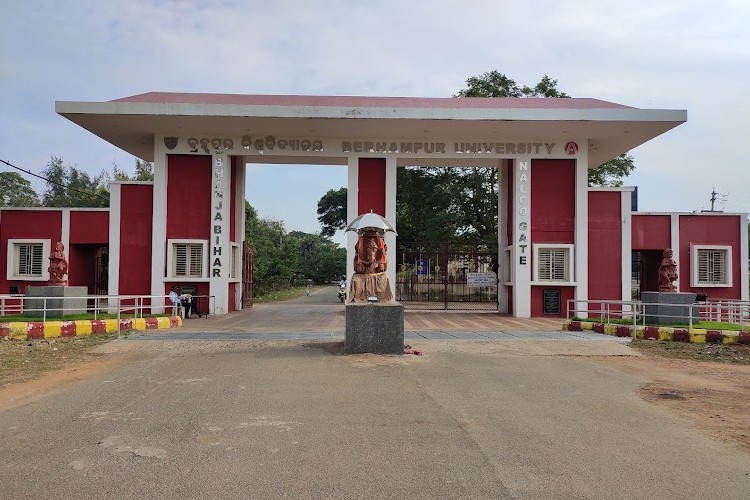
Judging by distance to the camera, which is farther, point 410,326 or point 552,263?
point 552,263

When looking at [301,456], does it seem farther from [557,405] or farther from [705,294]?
[705,294]

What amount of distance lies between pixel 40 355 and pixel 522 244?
15.4m

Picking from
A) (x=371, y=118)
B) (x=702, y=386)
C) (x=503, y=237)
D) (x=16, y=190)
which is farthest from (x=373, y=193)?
(x=16, y=190)

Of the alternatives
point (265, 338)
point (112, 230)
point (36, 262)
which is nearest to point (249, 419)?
point (265, 338)

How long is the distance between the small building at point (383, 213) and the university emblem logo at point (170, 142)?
71 mm

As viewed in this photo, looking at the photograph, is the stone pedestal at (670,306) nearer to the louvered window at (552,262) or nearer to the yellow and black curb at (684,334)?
the yellow and black curb at (684,334)

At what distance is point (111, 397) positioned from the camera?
23.8ft

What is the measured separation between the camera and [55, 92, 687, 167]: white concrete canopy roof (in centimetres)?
1905

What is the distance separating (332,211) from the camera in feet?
220

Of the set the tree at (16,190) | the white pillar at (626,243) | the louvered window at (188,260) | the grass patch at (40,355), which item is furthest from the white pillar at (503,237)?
the tree at (16,190)

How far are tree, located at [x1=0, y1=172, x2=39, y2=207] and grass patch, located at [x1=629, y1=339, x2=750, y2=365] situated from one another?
45226 millimetres

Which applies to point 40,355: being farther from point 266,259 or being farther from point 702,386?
point 266,259

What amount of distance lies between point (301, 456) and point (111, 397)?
3.48 meters

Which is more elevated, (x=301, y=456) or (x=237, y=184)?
(x=237, y=184)
